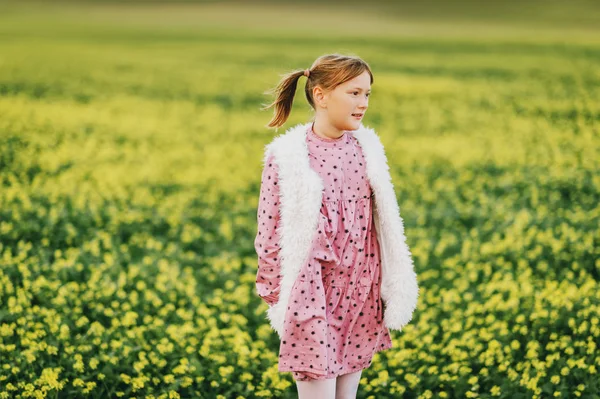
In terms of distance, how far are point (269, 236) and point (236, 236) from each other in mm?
5707

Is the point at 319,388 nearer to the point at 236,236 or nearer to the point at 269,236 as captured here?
the point at 269,236

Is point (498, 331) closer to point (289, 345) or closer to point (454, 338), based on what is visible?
point (454, 338)

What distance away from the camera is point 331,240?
153 inches

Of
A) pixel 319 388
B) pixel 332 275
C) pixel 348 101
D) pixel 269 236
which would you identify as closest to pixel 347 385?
pixel 319 388

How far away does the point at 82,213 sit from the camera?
997cm

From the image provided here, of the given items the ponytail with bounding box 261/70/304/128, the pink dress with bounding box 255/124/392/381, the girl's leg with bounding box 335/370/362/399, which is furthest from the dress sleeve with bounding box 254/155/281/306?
the girl's leg with bounding box 335/370/362/399

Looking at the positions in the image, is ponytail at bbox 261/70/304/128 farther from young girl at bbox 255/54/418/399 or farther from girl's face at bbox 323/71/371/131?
girl's face at bbox 323/71/371/131

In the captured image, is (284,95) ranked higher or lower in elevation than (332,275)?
higher

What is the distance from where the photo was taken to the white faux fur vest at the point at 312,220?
3.80 m

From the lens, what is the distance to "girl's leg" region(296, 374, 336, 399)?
3818mm

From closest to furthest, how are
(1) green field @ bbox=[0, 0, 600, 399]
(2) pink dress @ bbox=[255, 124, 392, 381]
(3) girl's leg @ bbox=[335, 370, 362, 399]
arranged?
(2) pink dress @ bbox=[255, 124, 392, 381]
(3) girl's leg @ bbox=[335, 370, 362, 399]
(1) green field @ bbox=[0, 0, 600, 399]

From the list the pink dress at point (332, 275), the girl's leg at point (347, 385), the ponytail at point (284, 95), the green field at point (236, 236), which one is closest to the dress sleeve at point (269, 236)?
the pink dress at point (332, 275)

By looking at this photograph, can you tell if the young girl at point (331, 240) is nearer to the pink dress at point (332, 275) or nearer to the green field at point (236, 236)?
the pink dress at point (332, 275)

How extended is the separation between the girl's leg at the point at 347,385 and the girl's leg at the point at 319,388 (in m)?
0.21
